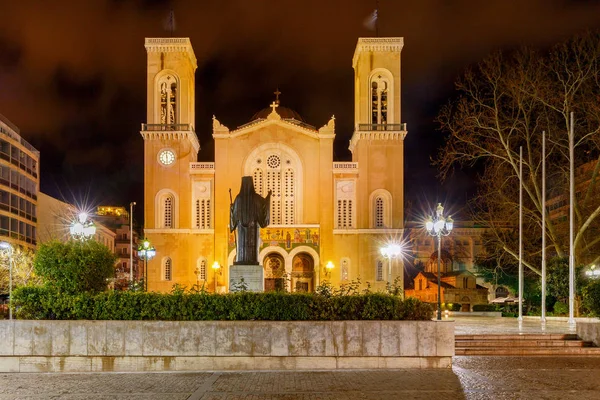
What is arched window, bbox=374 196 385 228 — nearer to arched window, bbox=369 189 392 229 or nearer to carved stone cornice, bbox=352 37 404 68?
arched window, bbox=369 189 392 229

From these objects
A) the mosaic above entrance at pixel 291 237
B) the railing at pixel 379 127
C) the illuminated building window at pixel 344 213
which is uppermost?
the railing at pixel 379 127

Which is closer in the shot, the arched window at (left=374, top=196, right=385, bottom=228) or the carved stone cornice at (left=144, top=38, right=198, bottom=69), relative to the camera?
the arched window at (left=374, top=196, right=385, bottom=228)

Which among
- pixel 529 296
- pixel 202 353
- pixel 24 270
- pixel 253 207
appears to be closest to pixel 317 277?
pixel 529 296

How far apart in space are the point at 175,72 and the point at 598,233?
31.7m

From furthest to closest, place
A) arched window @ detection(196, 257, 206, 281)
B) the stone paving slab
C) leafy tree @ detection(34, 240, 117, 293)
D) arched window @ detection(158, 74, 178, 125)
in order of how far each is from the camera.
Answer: arched window @ detection(158, 74, 178, 125), arched window @ detection(196, 257, 206, 281), leafy tree @ detection(34, 240, 117, 293), the stone paving slab

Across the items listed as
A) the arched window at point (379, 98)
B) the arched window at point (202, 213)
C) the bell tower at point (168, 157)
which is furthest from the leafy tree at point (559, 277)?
the bell tower at point (168, 157)

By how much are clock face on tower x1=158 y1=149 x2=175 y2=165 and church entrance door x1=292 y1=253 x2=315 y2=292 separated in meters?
11.6

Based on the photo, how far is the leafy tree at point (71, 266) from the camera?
44.4ft

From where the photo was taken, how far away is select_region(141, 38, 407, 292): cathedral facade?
47031mm

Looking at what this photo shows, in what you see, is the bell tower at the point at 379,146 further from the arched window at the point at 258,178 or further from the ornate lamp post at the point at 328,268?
the arched window at the point at 258,178

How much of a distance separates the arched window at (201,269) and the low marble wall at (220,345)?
3455 cm

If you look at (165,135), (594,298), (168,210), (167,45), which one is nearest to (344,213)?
(168,210)

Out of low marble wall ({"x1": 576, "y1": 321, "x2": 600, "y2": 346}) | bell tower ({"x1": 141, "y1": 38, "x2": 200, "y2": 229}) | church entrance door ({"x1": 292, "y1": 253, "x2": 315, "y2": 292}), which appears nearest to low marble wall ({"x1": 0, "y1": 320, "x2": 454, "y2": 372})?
low marble wall ({"x1": 576, "y1": 321, "x2": 600, "y2": 346})

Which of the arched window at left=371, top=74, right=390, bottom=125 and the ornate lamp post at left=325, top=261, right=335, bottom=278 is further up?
the arched window at left=371, top=74, right=390, bottom=125
